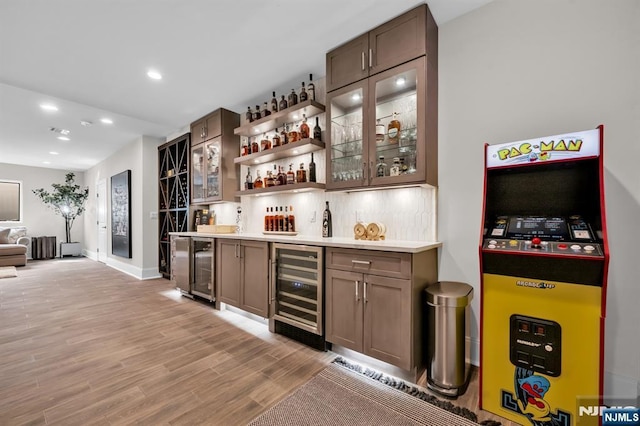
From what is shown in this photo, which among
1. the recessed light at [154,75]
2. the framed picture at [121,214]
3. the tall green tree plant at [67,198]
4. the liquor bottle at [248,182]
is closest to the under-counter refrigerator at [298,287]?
the liquor bottle at [248,182]

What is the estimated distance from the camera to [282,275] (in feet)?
9.46

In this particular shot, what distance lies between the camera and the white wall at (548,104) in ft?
5.57

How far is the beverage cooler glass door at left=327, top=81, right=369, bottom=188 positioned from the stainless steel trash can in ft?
3.96

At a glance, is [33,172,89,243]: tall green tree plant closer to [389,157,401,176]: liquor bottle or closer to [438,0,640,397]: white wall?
[389,157,401,176]: liquor bottle

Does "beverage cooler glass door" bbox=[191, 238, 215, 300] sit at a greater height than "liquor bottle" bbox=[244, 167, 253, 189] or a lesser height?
lesser

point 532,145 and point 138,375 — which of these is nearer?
point 532,145

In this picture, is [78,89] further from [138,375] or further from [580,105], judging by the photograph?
[580,105]

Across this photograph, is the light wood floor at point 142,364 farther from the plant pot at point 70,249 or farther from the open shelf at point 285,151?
the plant pot at point 70,249

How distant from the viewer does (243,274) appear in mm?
3219

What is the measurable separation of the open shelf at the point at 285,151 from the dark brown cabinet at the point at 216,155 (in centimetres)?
28

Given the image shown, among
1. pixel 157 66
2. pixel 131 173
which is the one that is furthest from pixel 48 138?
pixel 157 66

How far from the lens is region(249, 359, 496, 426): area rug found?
1637 millimetres

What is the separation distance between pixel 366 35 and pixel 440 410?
3.03 m

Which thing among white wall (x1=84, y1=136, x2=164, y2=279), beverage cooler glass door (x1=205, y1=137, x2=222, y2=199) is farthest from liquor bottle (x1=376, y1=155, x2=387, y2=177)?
white wall (x1=84, y1=136, x2=164, y2=279)
